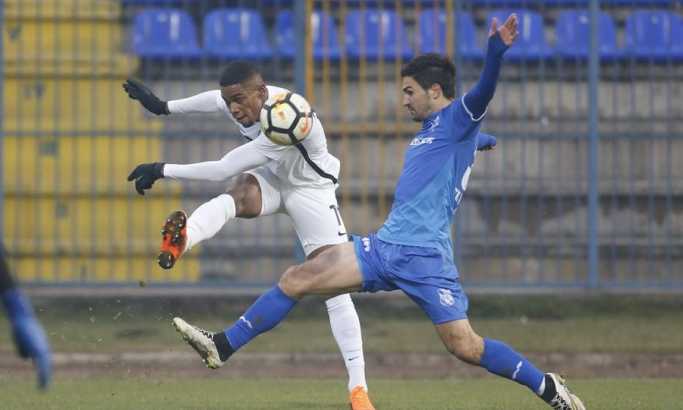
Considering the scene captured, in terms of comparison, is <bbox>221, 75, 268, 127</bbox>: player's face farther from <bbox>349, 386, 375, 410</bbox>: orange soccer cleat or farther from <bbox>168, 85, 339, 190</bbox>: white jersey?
<bbox>349, 386, 375, 410</bbox>: orange soccer cleat

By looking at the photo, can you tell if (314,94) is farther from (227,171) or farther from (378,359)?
(227,171)

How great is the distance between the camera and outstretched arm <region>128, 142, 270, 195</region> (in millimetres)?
8523

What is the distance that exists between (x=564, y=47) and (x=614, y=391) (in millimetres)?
4648

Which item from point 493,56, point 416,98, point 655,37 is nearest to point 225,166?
point 416,98

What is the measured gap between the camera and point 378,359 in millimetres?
12031

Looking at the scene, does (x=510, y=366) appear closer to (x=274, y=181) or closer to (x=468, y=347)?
(x=468, y=347)

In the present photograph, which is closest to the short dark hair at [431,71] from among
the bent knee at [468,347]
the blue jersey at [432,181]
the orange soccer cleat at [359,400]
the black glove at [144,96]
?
the blue jersey at [432,181]

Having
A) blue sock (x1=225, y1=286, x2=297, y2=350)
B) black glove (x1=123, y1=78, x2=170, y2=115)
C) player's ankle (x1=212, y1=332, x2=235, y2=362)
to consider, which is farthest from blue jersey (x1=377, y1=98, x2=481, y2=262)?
black glove (x1=123, y1=78, x2=170, y2=115)

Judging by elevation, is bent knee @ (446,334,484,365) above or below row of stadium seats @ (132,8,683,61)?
below

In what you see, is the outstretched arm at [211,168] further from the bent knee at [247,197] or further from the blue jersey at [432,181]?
the blue jersey at [432,181]

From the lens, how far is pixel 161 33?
533 inches

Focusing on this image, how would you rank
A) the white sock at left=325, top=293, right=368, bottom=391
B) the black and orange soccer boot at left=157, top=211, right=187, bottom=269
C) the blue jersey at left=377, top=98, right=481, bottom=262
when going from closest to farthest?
the blue jersey at left=377, top=98, right=481, bottom=262, the black and orange soccer boot at left=157, top=211, right=187, bottom=269, the white sock at left=325, top=293, right=368, bottom=391

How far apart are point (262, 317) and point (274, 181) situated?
1.28 meters

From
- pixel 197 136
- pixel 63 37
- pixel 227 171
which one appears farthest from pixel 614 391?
pixel 63 37
